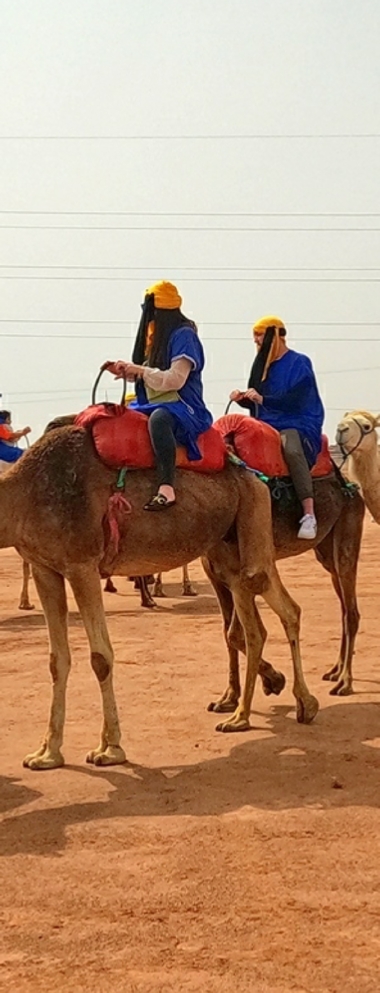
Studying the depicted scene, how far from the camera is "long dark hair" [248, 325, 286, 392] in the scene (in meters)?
8.84

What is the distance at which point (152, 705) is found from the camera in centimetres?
827

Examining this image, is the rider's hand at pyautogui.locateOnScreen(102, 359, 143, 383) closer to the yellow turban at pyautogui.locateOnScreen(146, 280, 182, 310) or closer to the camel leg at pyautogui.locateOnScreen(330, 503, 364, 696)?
the yellow turban at pyautogui.locateOnScreen(146, 280, 182, 310)

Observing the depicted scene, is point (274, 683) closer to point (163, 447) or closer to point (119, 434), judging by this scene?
point (163, 447)

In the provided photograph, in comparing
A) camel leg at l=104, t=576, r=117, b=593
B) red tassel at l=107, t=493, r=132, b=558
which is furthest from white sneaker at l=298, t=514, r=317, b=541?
camel leg at l=104, t=576, r=117, b=593

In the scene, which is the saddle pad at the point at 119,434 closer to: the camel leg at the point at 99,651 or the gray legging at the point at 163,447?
the gray legging at the point at 163,447

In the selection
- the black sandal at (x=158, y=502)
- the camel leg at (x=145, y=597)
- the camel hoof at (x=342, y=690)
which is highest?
the black sandal at (x=158, y=502)

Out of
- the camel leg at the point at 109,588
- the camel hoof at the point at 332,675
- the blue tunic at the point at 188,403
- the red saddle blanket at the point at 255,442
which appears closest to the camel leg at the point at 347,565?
the camel hoof at the point at 332,675

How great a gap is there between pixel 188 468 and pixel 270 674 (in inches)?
74.4

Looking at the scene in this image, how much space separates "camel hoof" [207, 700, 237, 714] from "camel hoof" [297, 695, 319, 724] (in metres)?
0.56

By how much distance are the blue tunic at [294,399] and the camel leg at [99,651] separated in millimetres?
2616

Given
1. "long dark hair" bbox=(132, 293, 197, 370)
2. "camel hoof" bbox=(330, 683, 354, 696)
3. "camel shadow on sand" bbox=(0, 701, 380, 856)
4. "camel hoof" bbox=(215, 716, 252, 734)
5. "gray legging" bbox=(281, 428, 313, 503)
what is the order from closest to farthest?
"camel shadow on sand" bbox=(0, 701, 380, 856)
"long dark hair" bbox=(132, 293, 197, 370)
"camel hoof" bbox=(215, 716, 252, 734)
"gray legging" bbox=(281, 428, 313, 503)
"camel hoof" bbox=(330, 683, 354, 696)

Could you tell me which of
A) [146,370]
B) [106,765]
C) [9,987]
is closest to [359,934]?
[9,987]

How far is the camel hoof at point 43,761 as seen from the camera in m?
6.58

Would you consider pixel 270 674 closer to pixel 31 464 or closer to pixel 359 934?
pixel 31 464
